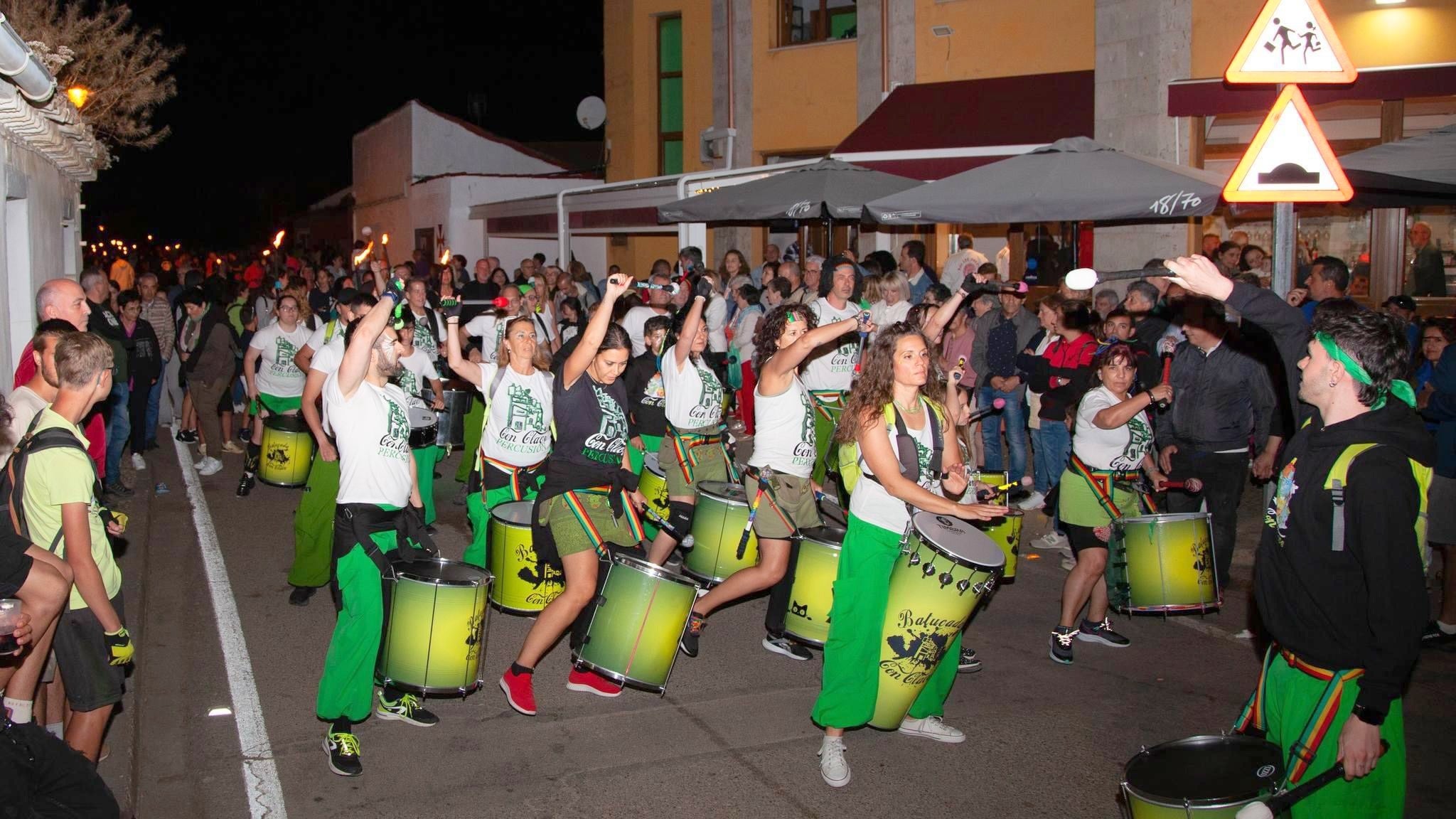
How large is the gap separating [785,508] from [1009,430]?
15.4 ft

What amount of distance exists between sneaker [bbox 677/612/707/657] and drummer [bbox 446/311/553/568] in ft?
3.80

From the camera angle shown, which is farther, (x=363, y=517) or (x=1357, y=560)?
(x=363, y=517)

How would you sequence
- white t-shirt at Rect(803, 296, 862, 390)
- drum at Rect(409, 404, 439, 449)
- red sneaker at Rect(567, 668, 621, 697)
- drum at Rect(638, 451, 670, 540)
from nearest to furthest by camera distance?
red sneaker at Rect(567, 668, 621, 697) → drum at Rect(409, 404, 439, 449) → drum at Rect(638, 451, 670, 540) → white t-shirt at Rect(803, 296, 862, 390)

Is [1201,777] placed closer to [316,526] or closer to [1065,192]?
[316,526]

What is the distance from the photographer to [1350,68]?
5.65 m

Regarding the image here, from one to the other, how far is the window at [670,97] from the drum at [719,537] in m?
17.7

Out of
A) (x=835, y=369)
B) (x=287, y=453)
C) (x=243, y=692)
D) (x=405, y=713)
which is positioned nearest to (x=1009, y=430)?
(x=835, y=369)

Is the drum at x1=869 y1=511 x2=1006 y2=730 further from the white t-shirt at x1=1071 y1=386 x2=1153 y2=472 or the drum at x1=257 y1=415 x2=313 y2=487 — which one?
the drum at x1=257 y1=415 x2=313 y2=487

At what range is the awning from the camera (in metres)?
14.3

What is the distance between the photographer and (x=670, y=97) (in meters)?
24.0

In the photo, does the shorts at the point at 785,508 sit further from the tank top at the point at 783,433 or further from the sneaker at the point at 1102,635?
the sneaker at the point at 1102,635

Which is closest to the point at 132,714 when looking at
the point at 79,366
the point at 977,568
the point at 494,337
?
the point at 79,366

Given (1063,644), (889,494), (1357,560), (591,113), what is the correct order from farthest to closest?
1. (591,113)
2. (1063,644)
3. (889,494)
4. (1357,560)

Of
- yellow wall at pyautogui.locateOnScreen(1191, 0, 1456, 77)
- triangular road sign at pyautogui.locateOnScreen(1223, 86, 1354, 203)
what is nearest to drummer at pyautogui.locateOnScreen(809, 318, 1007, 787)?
triangular road sign at pyautogui.locateOnScreen(1223, 86, 1354, 203)
